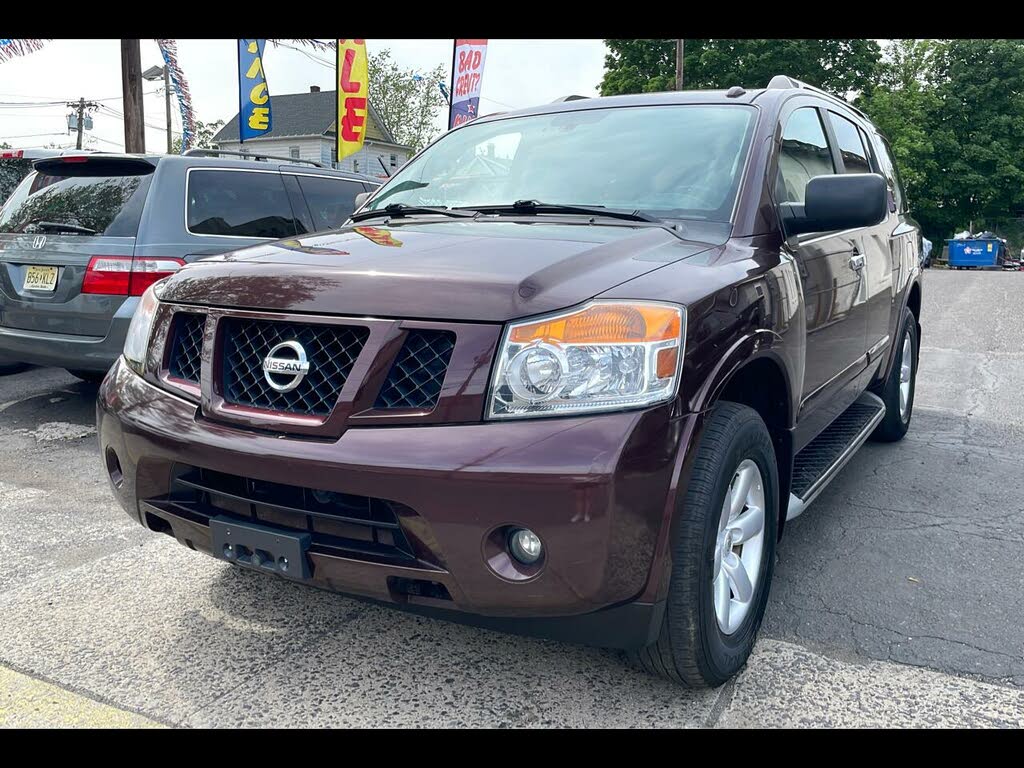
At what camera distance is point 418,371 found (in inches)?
85.8

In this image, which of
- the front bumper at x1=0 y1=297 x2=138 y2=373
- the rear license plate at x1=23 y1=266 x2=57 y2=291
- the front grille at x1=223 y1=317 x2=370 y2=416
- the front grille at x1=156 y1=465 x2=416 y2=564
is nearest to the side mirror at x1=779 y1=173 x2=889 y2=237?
the front grille at x1=223 y1=317 x2=370 y2=416

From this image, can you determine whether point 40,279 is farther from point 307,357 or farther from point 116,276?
point 307,357

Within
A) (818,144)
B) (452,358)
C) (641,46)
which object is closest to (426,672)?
(452,358)

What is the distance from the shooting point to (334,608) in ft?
10.0

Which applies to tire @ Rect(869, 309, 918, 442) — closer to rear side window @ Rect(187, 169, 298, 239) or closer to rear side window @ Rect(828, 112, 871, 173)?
rear side window @ Rect(828, 112, 871, 173)

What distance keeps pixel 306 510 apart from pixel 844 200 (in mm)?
1968

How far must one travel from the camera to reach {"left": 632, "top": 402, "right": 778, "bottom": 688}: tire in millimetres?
2189

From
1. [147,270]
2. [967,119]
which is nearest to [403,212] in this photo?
[147,270]

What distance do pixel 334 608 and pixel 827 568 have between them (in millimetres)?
1874

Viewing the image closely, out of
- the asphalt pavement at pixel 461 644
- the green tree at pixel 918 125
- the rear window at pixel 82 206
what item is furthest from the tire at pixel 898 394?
the green tree at pixel 918 125

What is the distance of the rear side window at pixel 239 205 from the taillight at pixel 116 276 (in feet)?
1.49

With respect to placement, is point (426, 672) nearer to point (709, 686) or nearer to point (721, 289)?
point (709, 686)

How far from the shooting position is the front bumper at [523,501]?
2.00 meters

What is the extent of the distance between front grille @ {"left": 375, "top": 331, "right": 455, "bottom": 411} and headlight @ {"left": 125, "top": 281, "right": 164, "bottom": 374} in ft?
3.15
